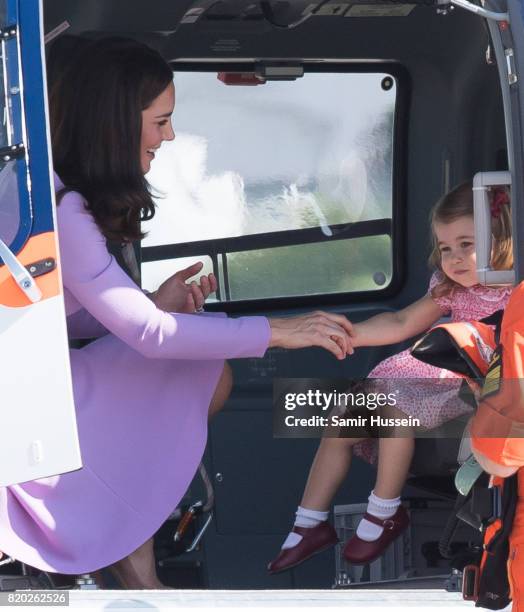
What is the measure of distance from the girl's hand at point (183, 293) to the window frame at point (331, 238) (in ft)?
2.94

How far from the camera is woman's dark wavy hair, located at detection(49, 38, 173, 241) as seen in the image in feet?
11.4

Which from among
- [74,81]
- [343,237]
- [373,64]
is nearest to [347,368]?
[343,237]

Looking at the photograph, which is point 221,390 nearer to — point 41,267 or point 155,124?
point 155,124

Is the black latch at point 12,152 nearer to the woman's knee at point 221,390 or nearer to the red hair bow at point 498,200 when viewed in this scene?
the woman's knee at point 221,390

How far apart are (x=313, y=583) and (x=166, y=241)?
1260 mm

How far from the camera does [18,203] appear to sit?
2.99 m

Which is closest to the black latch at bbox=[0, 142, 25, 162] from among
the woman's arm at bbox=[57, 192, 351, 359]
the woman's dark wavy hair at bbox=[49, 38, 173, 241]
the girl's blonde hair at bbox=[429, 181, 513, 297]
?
the woman's arm at bbox=[57, 192, 351, 359]

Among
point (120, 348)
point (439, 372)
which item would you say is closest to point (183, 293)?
point (120, 348)

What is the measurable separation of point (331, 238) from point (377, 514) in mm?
1260

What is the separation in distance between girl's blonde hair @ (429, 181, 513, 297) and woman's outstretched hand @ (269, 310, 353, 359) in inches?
16.9

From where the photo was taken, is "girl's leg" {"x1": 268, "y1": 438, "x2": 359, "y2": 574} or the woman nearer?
the woman

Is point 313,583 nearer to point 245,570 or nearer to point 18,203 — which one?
point 245,570

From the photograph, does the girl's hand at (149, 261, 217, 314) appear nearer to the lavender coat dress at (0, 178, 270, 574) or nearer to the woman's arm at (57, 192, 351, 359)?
the lavender coat dress at (0, 178, 270, 574)

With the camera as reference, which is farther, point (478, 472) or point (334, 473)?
point (334, 473)
